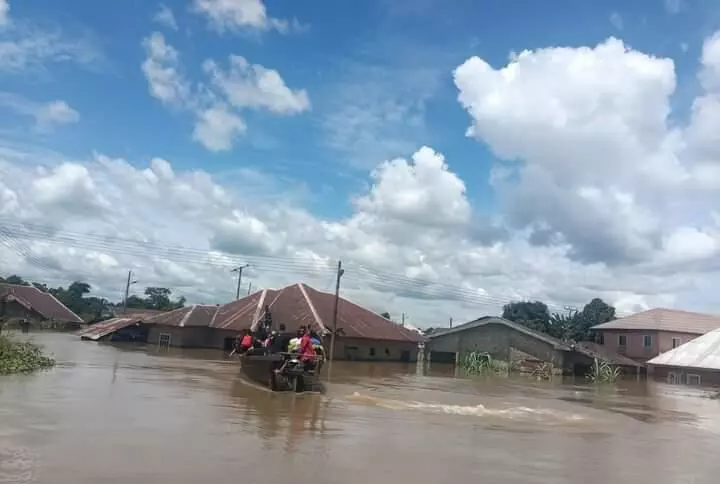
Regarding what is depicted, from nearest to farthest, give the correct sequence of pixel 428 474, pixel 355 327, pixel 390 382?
pixel 428 474
pixel 390 382
pixel 355 327

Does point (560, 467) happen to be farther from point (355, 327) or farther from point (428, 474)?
point (355, 327)

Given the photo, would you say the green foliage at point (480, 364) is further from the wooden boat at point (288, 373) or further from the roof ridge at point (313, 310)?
the wooden boat at point (288, 373)

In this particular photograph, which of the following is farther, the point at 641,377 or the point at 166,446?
the point at 641,377

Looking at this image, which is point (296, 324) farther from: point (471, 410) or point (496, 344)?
point (471, 410)

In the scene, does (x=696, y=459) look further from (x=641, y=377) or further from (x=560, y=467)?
(x=641, y=377)

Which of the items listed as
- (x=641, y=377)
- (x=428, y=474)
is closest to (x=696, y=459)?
(x=428, y=474)

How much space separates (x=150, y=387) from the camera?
774 inches

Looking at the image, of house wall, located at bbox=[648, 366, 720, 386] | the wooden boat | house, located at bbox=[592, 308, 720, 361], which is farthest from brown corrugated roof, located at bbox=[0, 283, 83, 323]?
house wall, located at bbox=[648, 366, 720, 386]

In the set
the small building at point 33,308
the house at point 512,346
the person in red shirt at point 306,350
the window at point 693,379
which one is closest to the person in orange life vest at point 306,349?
the person in red shirt at point 306,350

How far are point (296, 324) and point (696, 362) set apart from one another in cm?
2336

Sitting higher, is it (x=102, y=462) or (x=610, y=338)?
(x=610, y=338)

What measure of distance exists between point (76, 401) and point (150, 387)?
4.37 meters

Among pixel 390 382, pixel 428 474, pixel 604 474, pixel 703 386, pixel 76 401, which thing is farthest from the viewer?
pixel 703 386

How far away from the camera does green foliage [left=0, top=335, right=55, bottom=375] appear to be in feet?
66.5
